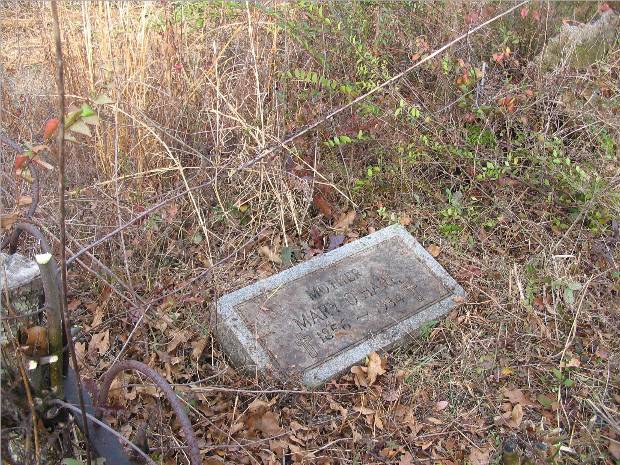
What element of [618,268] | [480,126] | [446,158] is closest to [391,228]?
[446,158]

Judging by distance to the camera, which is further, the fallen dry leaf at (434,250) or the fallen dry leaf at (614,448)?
the fallen dry leaf at (434,250)

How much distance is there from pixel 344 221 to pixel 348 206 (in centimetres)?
15

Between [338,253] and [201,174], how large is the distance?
3.14ft

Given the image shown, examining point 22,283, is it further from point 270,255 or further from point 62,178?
point 270,255

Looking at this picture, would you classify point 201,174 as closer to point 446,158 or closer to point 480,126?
point 446,158

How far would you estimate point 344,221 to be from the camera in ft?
11.9

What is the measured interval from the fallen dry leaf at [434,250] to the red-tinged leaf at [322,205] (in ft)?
2.12

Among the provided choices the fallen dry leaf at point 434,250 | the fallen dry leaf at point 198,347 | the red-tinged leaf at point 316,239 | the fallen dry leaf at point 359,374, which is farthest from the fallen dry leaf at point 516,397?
the fallen dry leaf at point 198,347

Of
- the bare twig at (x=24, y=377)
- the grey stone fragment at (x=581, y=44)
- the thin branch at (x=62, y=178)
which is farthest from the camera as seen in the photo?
the grey stone fragment at (x=581, y=44)

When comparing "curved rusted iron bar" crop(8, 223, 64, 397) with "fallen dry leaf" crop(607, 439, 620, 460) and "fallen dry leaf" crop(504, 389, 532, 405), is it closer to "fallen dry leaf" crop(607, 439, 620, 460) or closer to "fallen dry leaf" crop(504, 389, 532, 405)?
"fallen dry leaf" crop(504, 389, 532, 405)

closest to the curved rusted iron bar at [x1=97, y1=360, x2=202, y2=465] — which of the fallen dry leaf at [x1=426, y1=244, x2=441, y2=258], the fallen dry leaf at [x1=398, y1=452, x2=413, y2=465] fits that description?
the fallen dry leaf at [x1=398, y1=452, x2=413, y2=465]

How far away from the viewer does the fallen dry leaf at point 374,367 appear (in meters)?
2.80

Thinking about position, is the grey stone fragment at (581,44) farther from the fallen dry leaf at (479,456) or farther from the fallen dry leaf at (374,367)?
the fallen dry leaf at (479,456)

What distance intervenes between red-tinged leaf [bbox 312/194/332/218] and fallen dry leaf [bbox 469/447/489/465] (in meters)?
1.65
